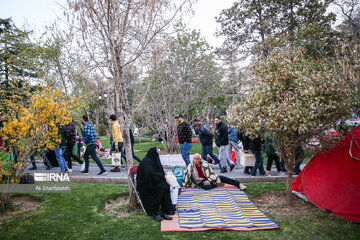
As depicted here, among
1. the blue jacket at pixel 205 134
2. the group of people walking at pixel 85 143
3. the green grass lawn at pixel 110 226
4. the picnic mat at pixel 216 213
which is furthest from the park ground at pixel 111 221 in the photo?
the blue jacket at pixel 205 134

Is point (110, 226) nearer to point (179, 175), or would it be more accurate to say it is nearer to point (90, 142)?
point (179, 175)

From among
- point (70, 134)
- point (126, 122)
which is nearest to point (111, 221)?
point (126, 122)

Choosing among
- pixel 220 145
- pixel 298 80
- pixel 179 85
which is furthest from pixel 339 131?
pixel 179 85

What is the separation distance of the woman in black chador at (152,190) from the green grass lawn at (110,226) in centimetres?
24

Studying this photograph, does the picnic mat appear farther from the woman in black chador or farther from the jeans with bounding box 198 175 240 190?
the woman in black chador

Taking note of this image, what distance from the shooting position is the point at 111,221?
14.9 ft

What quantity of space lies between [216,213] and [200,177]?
1.70 m

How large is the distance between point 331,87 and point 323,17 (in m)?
11.6

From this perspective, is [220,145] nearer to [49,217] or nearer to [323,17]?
[49,217]

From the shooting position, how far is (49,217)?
464 cm

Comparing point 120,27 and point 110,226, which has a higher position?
point 120,27

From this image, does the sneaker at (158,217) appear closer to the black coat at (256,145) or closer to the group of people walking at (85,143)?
the group of people walking at (85,143)

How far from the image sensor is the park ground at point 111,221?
4.04 m

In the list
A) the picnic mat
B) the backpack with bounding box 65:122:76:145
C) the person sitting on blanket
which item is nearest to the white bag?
the backpack with bounding box 65:122:76:145
